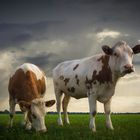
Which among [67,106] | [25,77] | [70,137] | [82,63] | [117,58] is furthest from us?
[67,106]

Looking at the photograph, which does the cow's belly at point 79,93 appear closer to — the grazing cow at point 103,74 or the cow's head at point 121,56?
the grazing cow at point 103,74

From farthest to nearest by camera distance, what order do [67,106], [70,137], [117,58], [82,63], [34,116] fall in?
[67,106] → [82,63] → [117,58] → [34,116] → [70,137]

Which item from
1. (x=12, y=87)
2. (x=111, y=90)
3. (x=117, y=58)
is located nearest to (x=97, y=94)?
(x=111, y=90)

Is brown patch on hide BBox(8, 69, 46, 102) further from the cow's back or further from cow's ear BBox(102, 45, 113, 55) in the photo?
cow's ear BBox(102, 45, 113, 55)

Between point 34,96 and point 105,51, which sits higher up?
point 105,51

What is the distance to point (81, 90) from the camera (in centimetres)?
1595

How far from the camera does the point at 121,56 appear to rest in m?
13.9

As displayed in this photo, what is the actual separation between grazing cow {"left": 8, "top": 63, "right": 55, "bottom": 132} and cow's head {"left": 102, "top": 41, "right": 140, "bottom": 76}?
2.83m

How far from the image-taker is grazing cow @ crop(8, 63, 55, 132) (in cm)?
1320

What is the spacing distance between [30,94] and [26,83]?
0.81 meters

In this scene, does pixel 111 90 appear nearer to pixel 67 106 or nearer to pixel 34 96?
pixel 34 96

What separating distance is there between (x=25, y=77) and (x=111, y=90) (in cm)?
367

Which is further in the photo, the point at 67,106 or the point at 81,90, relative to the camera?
the point at 67,106

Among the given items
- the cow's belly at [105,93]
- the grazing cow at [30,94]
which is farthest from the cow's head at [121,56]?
the grazing cow at [30,94]
